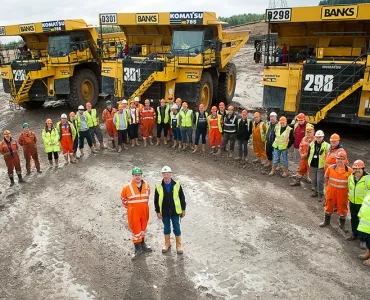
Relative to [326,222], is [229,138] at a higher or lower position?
higher

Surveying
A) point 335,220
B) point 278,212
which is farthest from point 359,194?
point 278,212

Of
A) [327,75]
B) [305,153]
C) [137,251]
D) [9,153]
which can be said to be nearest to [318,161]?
[305,153]

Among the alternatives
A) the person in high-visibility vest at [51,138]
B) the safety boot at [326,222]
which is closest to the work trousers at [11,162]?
the person in high-visibility vest at [51,138]

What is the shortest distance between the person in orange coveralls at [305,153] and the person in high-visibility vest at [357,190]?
1.87 m

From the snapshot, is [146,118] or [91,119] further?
[146,118]

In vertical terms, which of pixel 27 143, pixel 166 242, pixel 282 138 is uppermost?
pixel 282 138

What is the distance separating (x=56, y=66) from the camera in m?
13.8

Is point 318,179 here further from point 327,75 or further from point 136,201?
point 327,75

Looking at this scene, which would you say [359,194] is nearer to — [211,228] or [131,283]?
[211,228]

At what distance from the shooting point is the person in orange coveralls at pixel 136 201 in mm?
5383

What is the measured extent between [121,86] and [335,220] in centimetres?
778

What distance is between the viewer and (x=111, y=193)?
25.1 ft

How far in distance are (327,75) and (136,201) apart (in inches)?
283

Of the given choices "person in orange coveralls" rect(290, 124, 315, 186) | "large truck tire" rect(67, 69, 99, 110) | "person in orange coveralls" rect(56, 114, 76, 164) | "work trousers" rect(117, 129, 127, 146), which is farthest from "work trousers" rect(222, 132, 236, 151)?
"large truck tire" rect(67, 69, 99, 110)
